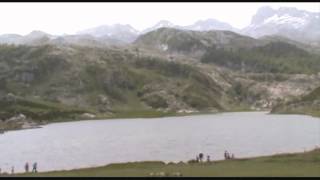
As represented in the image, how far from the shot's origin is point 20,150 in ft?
479

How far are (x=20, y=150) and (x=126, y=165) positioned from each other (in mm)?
73838

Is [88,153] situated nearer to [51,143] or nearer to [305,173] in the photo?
[51,143]

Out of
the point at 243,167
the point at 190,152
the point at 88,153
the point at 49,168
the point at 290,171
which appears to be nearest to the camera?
the point at 290,171

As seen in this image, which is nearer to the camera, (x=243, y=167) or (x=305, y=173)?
(x=305, y=173)

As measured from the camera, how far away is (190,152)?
384ft

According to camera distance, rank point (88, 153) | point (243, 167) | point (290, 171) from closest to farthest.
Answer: point (290, 171) < point (243, 167) < point (88, 153)

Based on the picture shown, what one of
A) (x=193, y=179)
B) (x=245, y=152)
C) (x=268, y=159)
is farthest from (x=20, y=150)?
(x=193, y=179)

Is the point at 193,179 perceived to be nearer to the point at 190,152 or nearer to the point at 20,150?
the point at 190,152

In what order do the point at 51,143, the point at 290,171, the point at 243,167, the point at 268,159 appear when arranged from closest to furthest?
the point at 290,171 → the point at 243,167 → the point at 268,159 → the point at 51,143

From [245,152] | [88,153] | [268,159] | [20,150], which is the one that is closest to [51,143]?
[20,150]

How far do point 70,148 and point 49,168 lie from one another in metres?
44.3

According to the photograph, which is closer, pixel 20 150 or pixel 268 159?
pixel 268 159

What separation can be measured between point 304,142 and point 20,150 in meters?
75.3

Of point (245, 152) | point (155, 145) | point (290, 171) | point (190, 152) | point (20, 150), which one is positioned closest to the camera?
point (290, 171)
